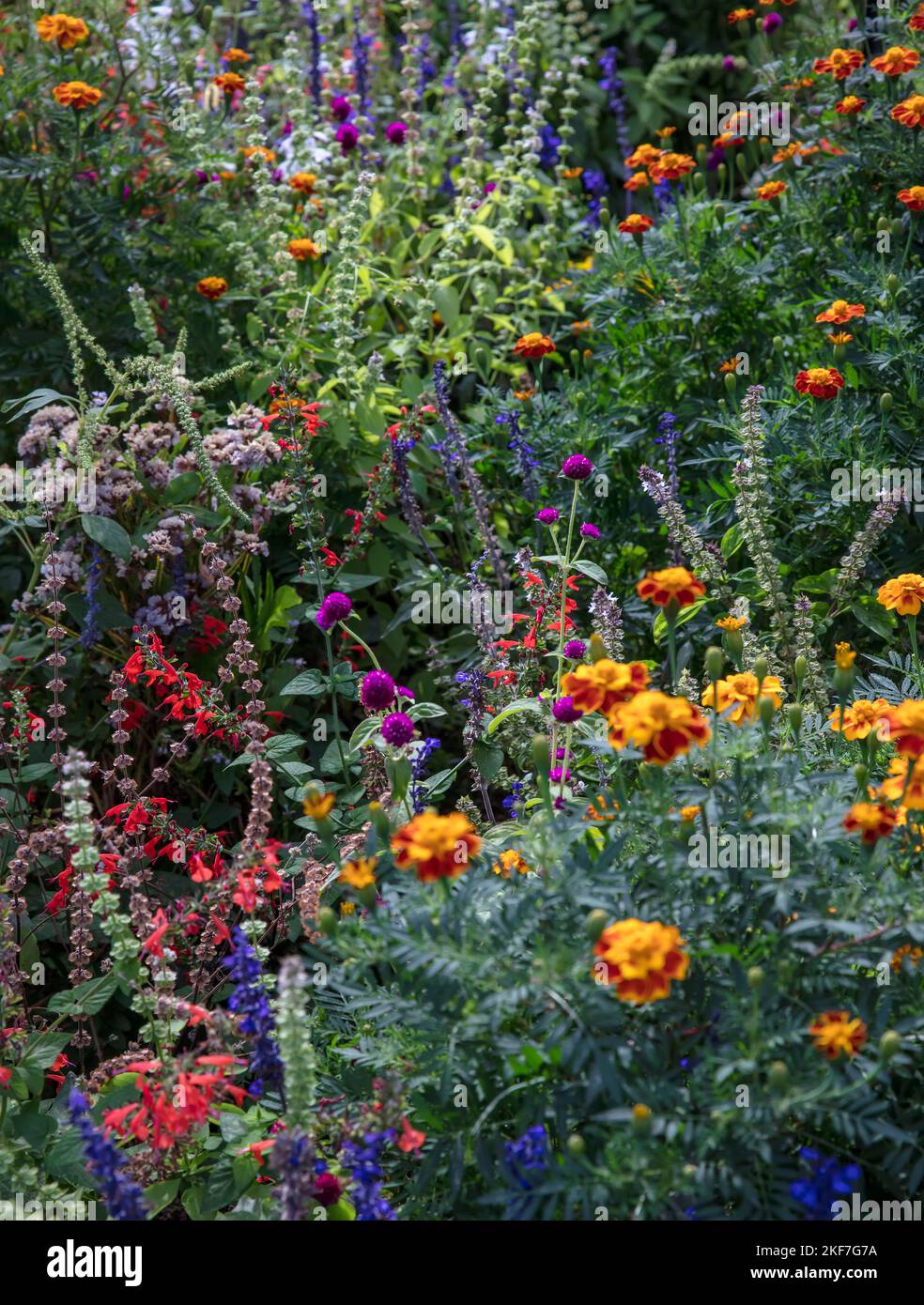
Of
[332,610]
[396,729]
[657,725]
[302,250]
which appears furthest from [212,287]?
[657,725]

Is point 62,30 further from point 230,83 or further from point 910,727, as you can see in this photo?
point 910,727

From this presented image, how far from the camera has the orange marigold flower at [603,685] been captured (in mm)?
1835

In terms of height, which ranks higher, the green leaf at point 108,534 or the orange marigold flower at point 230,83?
the orange marigold flower at point 230,83

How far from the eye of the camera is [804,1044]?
176 cm

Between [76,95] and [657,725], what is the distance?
261cm

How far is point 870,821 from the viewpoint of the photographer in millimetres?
1780

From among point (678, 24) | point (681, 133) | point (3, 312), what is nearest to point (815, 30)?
point (681, 133)

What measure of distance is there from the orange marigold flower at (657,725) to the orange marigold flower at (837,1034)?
0.38 metres

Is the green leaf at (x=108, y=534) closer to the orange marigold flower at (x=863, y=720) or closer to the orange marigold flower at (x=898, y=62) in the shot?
the orange marigold flower at (x=863, y=720)

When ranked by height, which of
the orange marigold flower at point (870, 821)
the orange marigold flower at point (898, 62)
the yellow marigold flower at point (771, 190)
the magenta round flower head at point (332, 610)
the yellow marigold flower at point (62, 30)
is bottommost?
the orange marigold flower at point (870, 821)

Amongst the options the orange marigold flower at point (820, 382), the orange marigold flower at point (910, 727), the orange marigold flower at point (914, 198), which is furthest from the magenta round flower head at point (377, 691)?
the orange marigold flower at point (914, 198)

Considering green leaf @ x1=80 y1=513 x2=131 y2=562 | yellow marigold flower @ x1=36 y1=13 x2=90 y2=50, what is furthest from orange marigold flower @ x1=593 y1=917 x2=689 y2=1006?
yellow marigold flower @ x1=36 y1=13 x2=90 y2=50
